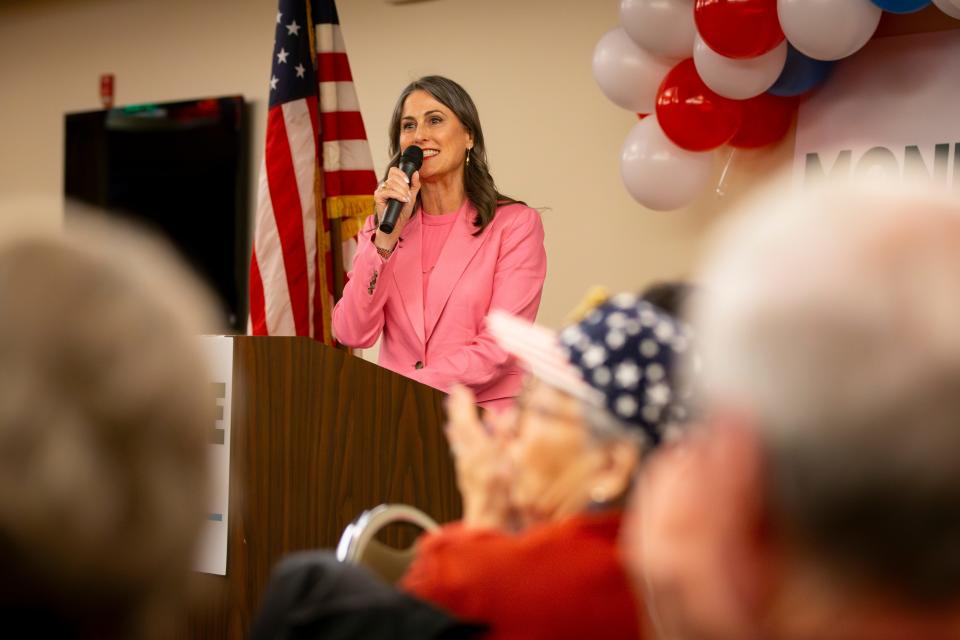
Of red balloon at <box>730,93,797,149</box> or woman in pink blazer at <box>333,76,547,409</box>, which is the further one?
red balloon at <box>730,93,797,149</box>

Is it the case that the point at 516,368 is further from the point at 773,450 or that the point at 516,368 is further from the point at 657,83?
the point at 773,450

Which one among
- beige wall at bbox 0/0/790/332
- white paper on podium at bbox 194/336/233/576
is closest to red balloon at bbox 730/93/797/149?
beige wall at bbox 0/0/790/332

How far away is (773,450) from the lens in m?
0.63

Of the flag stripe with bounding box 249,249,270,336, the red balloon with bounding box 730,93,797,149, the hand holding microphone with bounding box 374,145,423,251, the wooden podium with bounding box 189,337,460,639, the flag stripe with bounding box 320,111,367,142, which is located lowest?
the wooden podium with bounding box 189,337,460,639

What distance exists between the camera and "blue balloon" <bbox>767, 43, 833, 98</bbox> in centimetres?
381

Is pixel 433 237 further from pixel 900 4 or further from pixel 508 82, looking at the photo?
pixel 508 82

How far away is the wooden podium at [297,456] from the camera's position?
2.27 meters

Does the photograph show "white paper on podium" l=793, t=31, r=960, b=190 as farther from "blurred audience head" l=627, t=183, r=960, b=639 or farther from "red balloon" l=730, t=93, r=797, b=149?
"blurred audience head" l=627, t=183, r=960, b=639

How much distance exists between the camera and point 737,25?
3.36 m

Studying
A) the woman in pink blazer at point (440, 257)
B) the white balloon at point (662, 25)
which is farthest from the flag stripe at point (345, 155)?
the white balloon at point (662, 25)

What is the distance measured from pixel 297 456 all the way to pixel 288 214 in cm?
178

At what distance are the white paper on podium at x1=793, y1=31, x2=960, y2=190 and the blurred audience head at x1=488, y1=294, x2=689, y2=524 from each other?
9.35 ft

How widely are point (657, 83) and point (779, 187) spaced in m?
3.22

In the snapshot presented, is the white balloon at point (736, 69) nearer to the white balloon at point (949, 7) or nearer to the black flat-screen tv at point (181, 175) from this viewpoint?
the white balloon at point (949, 7)
